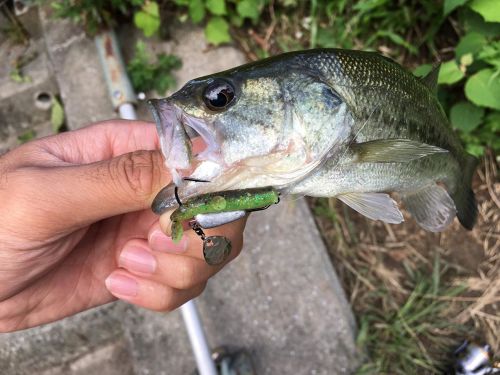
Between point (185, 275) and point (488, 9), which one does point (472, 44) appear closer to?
point (488, 9)

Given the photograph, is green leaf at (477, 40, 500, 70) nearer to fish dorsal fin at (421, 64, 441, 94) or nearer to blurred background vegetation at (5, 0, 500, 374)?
blurred background vegetation at (5, 0, 500, 374)

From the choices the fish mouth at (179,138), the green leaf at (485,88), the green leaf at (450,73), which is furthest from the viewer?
the green leaf at (450,73)

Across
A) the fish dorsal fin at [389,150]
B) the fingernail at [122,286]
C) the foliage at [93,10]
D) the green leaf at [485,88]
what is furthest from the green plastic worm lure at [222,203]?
the foliage at [93,10]

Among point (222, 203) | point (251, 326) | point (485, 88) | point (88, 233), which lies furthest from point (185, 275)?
point (485, 88)

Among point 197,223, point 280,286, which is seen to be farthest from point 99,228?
point 280,286

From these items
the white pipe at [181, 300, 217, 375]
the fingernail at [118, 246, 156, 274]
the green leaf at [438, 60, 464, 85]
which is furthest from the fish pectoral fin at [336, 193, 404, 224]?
the green leaf at [438, 60, 464, 85]

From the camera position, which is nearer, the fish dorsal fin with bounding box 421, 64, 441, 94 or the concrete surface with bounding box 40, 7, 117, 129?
the fish dorsal fin with bounding box 421, 64, 441, 94

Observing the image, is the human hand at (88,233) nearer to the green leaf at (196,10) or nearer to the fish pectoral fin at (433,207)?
the fish pectoral fin at (433,207)
